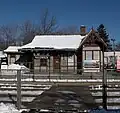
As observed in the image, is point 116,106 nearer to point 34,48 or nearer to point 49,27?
point 34,48

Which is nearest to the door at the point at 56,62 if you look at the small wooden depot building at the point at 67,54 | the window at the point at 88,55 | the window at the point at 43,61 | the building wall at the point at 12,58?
the small wooden depot building at the point at 67,54

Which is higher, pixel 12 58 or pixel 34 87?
pixel 12 58

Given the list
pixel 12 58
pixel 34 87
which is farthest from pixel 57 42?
pixel 34 87

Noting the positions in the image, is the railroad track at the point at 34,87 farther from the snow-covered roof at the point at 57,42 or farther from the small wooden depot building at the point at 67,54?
the snow-covered roof at the point at 57,42

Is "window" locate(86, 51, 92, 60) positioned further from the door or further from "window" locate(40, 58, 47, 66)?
"window" locate(40, 58, 47, 66)

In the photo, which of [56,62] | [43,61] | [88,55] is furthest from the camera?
[56,62]

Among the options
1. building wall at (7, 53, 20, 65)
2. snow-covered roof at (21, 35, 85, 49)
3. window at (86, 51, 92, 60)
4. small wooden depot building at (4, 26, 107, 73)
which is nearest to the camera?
small wooden depot building at (4, 26, 107, 73)

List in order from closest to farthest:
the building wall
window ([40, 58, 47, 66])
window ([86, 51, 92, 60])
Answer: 1. window ([40, 58, 47, 66])
2. window ([86, 51, 92, 60])
3. the building wall

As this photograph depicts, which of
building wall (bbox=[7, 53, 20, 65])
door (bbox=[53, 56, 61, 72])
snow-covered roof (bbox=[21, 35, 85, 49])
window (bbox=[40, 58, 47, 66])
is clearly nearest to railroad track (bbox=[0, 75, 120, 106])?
window (bbox=[40, 58, 47, 66])

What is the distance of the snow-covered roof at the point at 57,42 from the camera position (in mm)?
39500

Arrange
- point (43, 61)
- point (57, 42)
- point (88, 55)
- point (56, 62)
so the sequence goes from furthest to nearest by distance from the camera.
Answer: point (57, 42), point (56, 62), point (88, 55), point (43, 61)

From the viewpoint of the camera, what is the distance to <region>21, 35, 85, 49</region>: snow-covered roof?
39.5 meters

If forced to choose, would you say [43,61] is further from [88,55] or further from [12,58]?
[12,58]

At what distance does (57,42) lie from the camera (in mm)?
41938
